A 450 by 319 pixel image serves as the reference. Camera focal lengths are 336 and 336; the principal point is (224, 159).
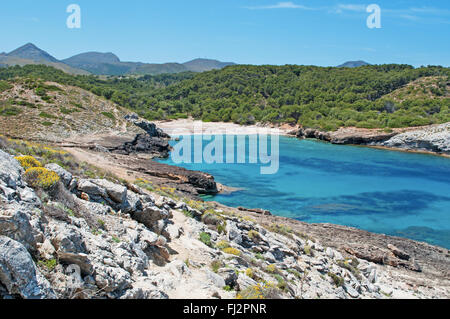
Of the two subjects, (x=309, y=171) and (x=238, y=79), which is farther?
(x=238, y=79)

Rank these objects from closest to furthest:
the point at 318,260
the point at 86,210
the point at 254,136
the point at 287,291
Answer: the point at 86,210
the point at 287,291
the point at 318,260
the point at 254,136

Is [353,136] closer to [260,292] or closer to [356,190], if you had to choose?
[356,190]

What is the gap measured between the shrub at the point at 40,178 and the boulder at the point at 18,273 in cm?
310

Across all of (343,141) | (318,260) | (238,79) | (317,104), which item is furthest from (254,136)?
(318,260)

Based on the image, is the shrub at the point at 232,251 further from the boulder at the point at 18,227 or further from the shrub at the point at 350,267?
the boulder at the point at 18,227

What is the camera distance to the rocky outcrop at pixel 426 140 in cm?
5475

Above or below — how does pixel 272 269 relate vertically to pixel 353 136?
below

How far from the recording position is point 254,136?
6838 cm

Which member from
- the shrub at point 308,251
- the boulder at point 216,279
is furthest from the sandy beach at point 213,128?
the boulder at point 216,279

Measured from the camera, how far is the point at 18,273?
4555 mm

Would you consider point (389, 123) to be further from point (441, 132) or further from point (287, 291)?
point (287, 291)

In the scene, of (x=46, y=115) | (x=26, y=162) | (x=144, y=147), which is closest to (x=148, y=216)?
(x=26, y=162)

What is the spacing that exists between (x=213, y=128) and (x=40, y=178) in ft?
223
